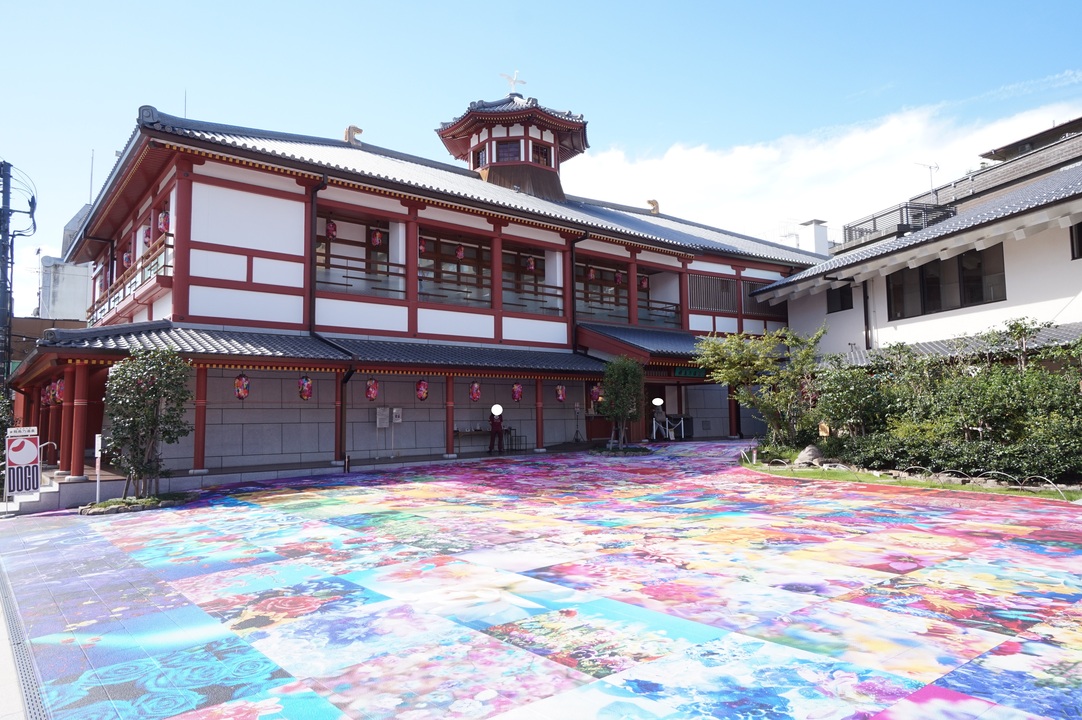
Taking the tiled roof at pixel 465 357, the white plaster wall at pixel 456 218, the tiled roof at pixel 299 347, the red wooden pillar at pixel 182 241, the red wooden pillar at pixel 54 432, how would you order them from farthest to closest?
the white plaster wall at pixel 456 218, the red wooden pillar at pixel 54 432, the tiled roof at pixel 465 357, the red wooden pillar at pixel 182 241, the tiled roof at pixel 299 347

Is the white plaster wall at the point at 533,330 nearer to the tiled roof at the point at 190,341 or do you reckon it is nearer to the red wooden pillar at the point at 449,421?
the red wooden pillar at the point at 449,421

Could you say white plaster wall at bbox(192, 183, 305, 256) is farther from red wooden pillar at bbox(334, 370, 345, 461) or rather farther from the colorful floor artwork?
the colorful floor artwork

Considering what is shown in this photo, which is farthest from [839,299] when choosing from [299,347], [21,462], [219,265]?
[21,462]

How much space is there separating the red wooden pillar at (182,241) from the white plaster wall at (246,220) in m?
0.15

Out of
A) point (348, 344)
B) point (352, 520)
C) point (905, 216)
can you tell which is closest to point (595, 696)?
point (352, 520)

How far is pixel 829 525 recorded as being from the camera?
7684mm

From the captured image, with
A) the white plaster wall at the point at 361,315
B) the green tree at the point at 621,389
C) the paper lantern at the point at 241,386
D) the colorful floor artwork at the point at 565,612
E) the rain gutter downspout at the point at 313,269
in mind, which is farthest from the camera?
the green tree at the point at 621,389

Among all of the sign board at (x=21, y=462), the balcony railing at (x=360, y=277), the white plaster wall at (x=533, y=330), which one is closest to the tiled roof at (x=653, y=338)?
the white plaster wall at (x=533, y=330)

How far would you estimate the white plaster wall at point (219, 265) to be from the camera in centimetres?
1320

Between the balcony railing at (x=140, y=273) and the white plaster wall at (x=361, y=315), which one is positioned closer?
the balcony railing at (x=140, y=273)

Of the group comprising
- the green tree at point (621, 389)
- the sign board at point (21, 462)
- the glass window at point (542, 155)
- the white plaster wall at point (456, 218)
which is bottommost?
the sign board at point (21, 462)

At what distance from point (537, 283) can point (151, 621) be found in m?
15.8

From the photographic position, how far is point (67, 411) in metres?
11.5

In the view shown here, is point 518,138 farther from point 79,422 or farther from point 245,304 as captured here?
point 79,422
